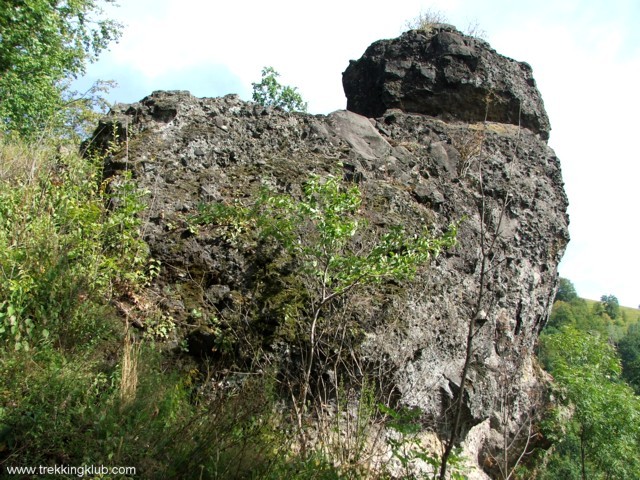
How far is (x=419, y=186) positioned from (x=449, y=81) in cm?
273

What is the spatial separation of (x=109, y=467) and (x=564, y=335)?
14118mm

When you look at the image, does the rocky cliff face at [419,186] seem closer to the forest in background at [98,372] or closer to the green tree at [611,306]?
the forest in background at [98,372]

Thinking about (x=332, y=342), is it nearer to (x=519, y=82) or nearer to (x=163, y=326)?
(x=163, y=326)

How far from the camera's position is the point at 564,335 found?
47.3 ft

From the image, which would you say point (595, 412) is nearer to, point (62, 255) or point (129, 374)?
point (129, 374)

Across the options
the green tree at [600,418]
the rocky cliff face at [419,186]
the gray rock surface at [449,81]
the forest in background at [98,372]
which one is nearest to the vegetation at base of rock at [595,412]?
the green tree at [600,418]

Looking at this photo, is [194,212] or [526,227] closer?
[194,212]

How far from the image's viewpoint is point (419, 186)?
22.5ft

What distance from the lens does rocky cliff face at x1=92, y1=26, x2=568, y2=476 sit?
5.02m

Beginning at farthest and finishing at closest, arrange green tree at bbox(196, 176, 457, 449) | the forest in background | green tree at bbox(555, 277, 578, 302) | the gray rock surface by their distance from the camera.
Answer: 1. green tree at bbox(555, 277, 578, 302)
2. the gray rock surface
3. green tree at bbox(196, 176, 457, 449)
4. the forest in background

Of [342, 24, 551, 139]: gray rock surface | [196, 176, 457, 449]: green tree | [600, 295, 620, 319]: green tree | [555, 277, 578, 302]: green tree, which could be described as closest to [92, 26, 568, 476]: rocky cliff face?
[342, 24, 551, 139]: gray rock surface

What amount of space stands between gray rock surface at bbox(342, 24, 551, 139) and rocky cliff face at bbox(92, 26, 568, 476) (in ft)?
0.08

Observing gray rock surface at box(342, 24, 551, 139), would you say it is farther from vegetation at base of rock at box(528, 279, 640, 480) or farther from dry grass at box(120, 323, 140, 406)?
dry grass at box(120, 323, 140, 406)

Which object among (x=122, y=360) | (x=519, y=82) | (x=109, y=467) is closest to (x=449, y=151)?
(x=519, y=82)
